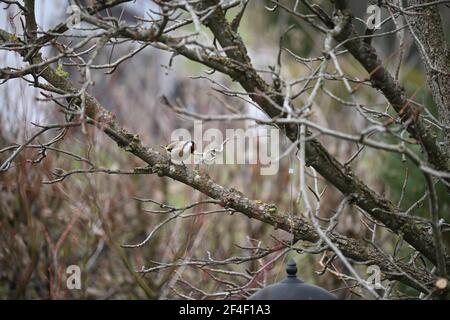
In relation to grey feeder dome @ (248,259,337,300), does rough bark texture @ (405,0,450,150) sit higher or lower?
higher

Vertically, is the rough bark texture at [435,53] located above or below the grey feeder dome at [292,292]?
above

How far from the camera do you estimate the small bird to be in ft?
9.41

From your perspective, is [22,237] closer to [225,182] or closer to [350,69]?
[225,182]

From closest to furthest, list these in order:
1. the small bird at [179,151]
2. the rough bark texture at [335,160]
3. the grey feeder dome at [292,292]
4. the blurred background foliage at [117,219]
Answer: the grey feeder dome at [292,292]
the rough bark texture at [335,160]
the small bird at [179,151]
the blurred background foliage at [117,219]

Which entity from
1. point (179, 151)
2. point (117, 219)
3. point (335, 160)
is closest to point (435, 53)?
point (335, 160)

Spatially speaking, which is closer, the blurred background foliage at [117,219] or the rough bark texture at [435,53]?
the rough bark texture at [435,53]

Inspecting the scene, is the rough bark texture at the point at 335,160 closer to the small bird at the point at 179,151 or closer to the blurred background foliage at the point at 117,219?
the small bird at the point at 179,151

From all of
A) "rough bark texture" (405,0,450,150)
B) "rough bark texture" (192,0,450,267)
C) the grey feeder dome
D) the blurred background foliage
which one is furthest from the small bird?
the blurred background foliage

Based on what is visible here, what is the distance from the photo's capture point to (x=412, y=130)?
264 centimetres

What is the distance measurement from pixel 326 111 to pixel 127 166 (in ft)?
8.42

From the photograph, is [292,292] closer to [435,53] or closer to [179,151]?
[179,151]

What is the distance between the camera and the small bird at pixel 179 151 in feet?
9.41

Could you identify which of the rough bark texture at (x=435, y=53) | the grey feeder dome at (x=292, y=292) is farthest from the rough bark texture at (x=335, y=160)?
the grey feeder dome at (x=292, y=292)

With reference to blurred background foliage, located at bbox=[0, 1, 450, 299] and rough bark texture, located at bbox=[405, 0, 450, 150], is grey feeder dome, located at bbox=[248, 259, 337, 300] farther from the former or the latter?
blurred background foliage, located at bbox=[0, 1, 450, 299]
